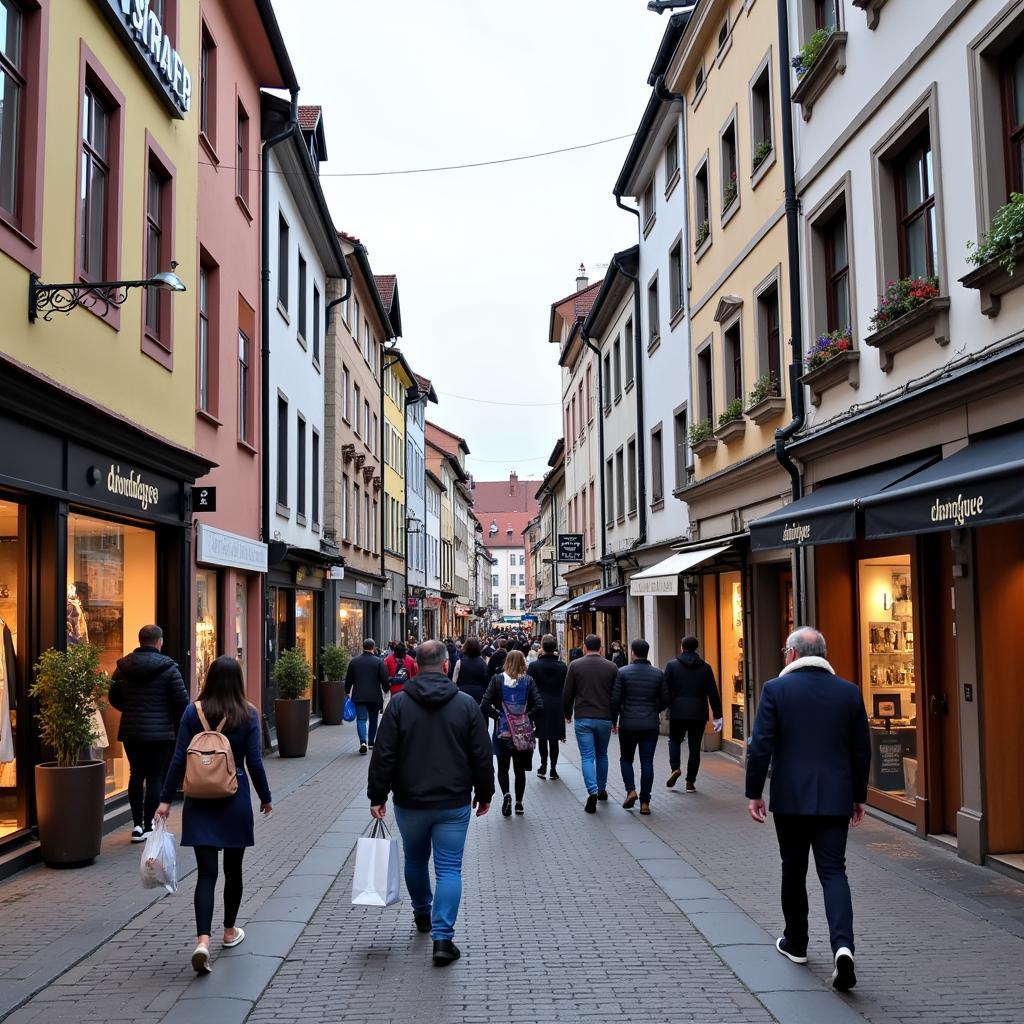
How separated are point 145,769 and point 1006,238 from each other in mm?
8168

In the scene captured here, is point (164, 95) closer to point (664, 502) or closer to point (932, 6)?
point (932, 6)

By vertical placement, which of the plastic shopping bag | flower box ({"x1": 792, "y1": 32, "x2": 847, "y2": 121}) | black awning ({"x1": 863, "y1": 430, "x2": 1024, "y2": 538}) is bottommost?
the plastic shopping bag

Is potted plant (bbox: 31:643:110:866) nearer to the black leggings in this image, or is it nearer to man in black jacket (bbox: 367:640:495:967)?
the black leggings

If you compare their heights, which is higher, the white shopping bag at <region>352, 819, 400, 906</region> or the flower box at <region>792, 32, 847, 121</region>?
the flower box at <region>792, 32, 847, 121</region>

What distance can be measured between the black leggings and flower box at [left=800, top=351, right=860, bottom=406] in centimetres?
778

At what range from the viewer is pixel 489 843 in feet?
33.8

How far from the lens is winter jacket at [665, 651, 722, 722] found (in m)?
13.2

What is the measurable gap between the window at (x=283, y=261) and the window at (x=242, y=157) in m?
2.54

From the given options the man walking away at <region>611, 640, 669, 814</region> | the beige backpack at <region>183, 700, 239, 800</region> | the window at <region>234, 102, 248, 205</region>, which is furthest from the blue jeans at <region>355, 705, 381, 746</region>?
the beige backpack at <region>183, 700, 239, 800</region>

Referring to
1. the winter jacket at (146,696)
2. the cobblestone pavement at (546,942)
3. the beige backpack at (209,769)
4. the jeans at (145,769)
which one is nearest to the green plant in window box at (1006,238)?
the cobblestone pavement at (546,942)

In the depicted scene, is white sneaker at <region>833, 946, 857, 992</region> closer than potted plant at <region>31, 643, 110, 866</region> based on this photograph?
Yes

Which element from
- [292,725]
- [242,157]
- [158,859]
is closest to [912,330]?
[158,859]

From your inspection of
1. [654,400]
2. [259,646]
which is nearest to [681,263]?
[654,400]

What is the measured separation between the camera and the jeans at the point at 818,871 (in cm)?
595
